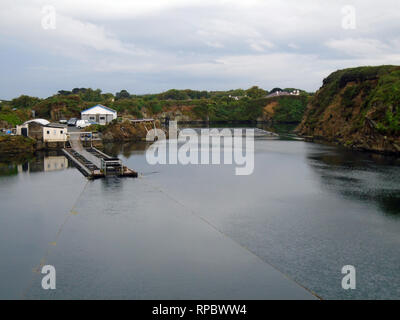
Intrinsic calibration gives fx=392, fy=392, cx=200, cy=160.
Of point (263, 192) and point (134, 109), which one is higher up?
point (134, 109)

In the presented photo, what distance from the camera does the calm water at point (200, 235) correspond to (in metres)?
15.8

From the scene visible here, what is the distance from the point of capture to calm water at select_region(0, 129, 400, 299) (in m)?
15.8

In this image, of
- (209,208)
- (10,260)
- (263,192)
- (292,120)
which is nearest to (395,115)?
(263,192)

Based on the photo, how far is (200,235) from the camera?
2159 centimetres

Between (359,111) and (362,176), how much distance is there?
137 feet

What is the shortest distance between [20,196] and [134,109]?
91.5 meters

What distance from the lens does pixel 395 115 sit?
55531mm

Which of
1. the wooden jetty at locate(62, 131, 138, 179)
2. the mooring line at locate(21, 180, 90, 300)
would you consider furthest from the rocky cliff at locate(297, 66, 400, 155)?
the mooring line at locate(21, 180, 90, 300)

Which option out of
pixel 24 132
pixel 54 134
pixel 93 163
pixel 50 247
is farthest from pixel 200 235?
pixel 24 132

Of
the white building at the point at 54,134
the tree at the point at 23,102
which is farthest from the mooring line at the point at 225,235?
the tree at the point at 23,102

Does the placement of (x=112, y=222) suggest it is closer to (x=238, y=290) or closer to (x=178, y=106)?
(x=238, y=290)

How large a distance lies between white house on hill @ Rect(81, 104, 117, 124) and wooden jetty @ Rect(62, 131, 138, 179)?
73.8ft

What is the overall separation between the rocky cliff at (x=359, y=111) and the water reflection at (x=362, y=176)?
13.9 feet

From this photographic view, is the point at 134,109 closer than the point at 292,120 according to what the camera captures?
Yes
